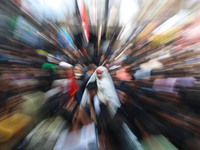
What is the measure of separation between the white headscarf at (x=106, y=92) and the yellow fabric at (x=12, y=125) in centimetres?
19

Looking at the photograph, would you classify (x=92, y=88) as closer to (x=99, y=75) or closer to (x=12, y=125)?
(x=99, y=75)

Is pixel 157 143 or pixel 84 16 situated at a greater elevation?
pixel 84 16

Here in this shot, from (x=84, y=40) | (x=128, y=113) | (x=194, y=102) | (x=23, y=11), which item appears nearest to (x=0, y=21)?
(x=23, y=11)

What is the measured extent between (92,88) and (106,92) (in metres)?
0.05

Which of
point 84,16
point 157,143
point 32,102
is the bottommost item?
point 157,143

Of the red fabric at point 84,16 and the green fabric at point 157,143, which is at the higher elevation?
the red fabric at point 84,16

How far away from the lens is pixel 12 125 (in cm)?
35

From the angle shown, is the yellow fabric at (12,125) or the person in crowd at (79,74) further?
the person in crowd at (79,74)

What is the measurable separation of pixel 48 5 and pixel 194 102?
551 millimetres

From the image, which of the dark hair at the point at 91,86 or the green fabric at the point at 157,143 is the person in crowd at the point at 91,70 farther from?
the green fabric at the point at 157,143

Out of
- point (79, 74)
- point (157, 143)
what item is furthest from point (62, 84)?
point (157, 143)

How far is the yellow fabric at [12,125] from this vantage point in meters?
0.33

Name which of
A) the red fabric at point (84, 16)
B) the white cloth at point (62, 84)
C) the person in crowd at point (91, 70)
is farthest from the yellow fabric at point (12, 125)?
the red fabric at point (84, 16)

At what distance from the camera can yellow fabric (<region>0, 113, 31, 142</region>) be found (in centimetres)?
33
